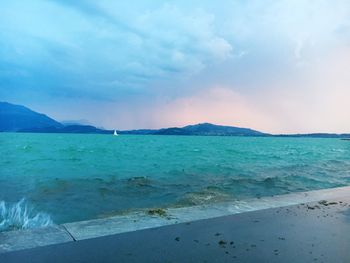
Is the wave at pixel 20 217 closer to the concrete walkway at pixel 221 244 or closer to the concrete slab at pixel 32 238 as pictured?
the concrete slab at pixel 32 238

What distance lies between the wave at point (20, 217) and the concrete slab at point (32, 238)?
2.70 meters

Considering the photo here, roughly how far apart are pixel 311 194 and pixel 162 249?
5876 mm

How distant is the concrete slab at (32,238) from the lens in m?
4.46

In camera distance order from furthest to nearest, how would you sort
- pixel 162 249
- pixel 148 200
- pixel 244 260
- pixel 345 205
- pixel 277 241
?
1. pixel 148 200
2. pixel 345 205
3. pixel 277 241
4. pixel 162 249
5. pixel 244 260

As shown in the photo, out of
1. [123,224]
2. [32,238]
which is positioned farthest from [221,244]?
[32,238]

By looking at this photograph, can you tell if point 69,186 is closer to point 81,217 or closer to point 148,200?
point 148,200

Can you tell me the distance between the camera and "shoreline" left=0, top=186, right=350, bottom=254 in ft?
15.4

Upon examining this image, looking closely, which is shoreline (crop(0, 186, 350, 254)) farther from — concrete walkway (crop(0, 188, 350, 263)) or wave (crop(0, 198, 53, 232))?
wave (crop(0, 198, 53, 232))

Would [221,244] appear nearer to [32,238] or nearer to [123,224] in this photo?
[123,224]

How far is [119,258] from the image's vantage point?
4059 mm

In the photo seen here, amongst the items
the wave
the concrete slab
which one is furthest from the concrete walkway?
the wave

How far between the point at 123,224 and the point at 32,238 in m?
1.41

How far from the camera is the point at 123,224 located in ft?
18.2

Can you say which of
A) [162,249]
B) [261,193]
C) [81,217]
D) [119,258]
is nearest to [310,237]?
[162,249]
